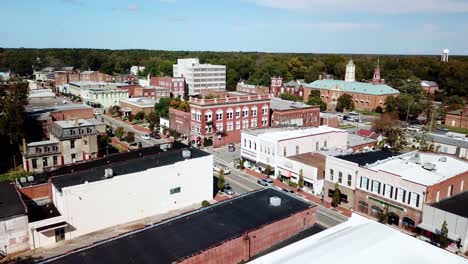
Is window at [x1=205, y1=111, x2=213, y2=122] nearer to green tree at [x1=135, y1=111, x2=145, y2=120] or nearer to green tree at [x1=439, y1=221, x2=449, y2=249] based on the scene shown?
green tree at [x1=135, y1=111, x2=145, y2=120]

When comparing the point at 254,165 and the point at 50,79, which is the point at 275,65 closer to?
the point at 50,79

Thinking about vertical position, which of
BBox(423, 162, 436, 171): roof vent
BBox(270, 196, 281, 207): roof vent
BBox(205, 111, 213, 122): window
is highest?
BBox(205, 111, 213, 122): window

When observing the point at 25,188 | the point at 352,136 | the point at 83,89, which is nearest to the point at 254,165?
the point at 352,136

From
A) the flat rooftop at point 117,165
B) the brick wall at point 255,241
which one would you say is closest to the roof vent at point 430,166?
the brick wall at point 255,241

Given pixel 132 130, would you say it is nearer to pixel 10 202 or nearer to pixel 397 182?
pixel 10 202

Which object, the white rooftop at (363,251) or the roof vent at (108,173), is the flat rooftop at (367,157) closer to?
the white rooftop at (363,251)

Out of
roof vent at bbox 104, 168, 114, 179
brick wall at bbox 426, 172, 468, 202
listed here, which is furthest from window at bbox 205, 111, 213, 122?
brick wall at bbox 426, 172, 468, 202

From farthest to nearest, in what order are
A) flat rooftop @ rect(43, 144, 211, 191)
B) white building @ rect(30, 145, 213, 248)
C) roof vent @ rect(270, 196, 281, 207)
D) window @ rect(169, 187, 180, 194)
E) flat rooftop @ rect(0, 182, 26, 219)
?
window @ rect(169, 187, 180, 194), flat rooftop @ rect(43, 144, 211, 191), white building @ rect(30, 145, 213, 248), flat rooftop @ rect(0, 182, 26, 219), roof vent @ rect(270, 196, 281, 207)
